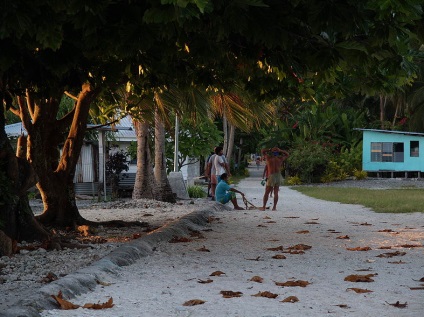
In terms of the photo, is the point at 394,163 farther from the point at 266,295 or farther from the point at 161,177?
the point at 266,295

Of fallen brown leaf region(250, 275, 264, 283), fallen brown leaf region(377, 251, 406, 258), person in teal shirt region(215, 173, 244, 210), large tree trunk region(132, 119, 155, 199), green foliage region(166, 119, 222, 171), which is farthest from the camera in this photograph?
green foliage region(166, 119, 222, 171)

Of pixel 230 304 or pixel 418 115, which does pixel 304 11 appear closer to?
pixel 230 304

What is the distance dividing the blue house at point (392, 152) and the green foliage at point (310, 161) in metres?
3.50

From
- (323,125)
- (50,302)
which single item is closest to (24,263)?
(50,302)

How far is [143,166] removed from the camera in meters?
21.2

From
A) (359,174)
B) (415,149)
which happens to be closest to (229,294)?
(359,174)

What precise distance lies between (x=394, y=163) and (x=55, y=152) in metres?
34.1

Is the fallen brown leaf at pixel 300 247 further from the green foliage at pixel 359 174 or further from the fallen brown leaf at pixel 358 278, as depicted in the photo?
the green foliage at pixel 359 174

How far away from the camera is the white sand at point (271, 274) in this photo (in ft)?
22.3

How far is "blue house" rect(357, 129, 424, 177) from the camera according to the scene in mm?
45250

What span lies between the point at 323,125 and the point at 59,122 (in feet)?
105

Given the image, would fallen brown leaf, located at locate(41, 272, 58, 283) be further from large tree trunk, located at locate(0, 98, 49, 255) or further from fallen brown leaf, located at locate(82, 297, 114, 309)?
large tree trunk, located at locate(0, 98, 49, 255)

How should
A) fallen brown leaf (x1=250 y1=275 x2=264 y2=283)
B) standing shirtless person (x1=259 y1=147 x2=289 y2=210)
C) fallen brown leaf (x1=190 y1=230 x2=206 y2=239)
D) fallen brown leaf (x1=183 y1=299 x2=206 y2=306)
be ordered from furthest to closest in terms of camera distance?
standing shirtless person (x1=259 y1=147 x2=289 y2=210) → fallen brown leaf (x1=190 y1=230 x2=206 y2=239) → fallen brown leaf (x1=250 y1=275 x2=264 y2=283) → fallen brown leaf (x1=183 y1=299 x2=206 y2=306)

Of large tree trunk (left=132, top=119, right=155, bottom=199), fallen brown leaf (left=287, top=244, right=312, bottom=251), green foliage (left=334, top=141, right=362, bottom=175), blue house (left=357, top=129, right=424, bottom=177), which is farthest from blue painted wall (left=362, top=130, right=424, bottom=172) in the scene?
fallen brown leaf (left=287, top=244, right=312, bottom=251)
